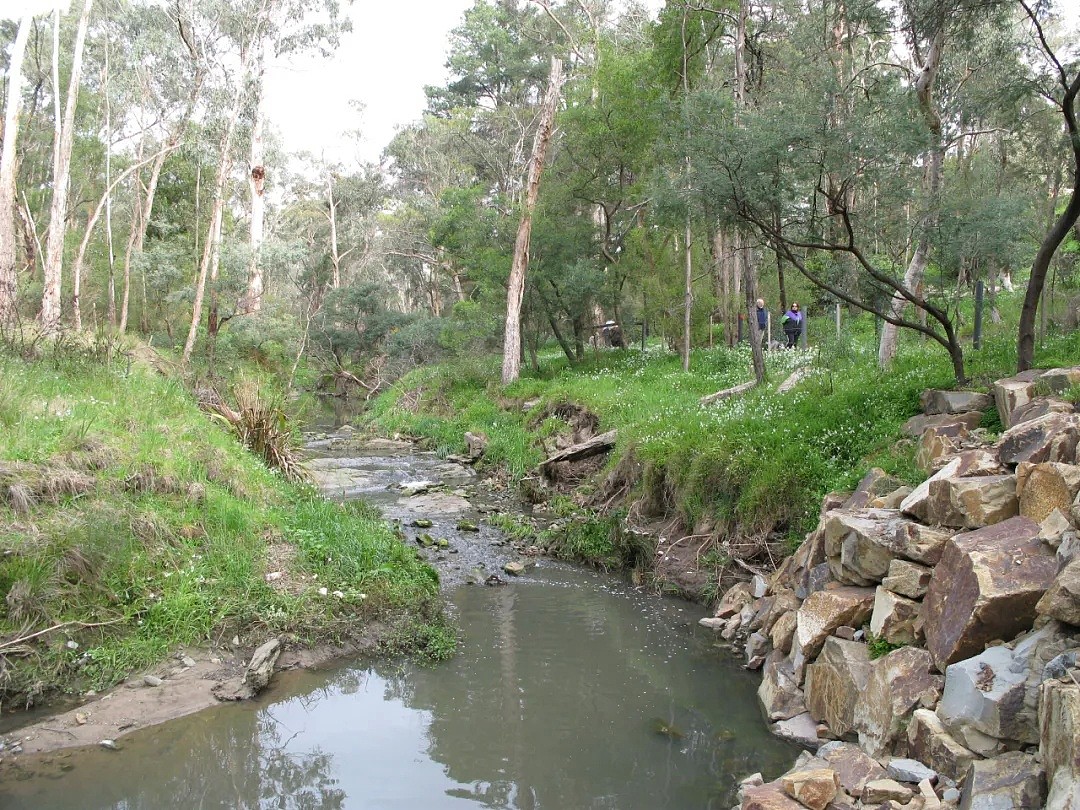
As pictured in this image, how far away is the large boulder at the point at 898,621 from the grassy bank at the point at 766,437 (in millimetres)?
1850

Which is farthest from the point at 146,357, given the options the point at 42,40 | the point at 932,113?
the point at 42,40

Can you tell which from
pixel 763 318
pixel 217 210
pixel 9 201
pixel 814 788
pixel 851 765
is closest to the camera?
pixel 814 788

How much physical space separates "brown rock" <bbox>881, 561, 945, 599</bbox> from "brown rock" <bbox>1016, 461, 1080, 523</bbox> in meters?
0.61

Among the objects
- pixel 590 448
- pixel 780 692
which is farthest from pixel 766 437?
pixel 590 448

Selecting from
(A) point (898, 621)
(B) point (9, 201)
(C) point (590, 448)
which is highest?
(B) point (9, 201)

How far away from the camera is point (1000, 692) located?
13.0ft

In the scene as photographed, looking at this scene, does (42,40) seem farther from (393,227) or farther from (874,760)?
(874,760)

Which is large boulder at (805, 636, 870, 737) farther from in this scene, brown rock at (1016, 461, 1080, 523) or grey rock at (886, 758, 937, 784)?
brown rock at (1016, 461, 1080, 523)

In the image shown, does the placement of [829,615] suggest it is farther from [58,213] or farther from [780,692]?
[58,213]

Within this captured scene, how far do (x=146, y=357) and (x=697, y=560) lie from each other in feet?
37.2

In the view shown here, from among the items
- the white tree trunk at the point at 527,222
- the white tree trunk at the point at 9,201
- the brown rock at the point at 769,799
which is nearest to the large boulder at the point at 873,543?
the brown rock at the point at 769,799

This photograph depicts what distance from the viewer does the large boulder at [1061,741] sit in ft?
10.6

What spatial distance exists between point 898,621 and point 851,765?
121cm

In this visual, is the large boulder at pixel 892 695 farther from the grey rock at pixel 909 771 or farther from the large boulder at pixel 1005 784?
the large boulder at pixel 1005 784
